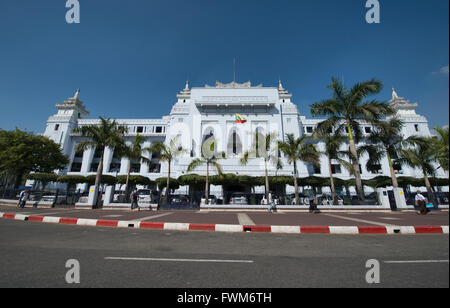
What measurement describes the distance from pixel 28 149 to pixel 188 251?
A: 125ft

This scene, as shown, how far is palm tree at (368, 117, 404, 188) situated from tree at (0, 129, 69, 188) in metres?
43.8

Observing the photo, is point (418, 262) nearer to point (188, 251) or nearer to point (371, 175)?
point (188, 251)

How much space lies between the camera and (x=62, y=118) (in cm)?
4716

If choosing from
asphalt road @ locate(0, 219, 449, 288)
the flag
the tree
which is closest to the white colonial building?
the flag

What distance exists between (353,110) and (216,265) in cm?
1951

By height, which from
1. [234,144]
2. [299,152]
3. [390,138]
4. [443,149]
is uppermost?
[234,144]

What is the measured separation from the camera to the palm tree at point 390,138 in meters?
17.2

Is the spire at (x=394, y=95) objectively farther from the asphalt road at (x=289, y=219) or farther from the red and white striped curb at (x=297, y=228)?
the red and white striped curb at (x=297, y=228)

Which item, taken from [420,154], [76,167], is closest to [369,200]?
[420,154]

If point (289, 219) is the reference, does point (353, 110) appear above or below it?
above

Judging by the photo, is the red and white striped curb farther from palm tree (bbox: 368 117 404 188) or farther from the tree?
the tree

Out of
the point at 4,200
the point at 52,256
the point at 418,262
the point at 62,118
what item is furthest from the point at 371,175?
the point at 62,118

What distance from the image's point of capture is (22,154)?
1106 inches

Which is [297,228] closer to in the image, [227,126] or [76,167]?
[227,126]
